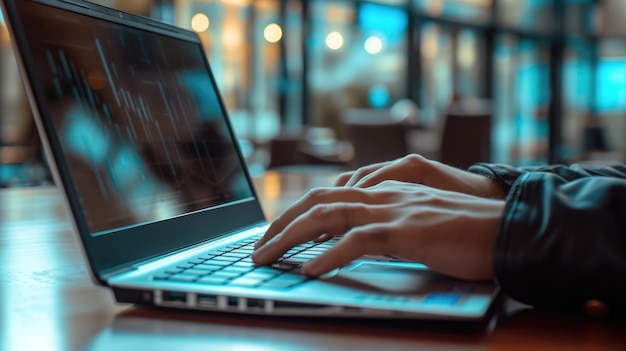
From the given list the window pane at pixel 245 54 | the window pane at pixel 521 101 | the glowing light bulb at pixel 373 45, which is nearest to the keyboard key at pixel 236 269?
the window pane at pixel 245 54

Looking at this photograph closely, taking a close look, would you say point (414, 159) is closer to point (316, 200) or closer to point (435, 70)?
point (316, 200)

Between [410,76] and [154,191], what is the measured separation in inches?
343

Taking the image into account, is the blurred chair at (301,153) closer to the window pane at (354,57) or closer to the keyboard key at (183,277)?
the window pane at (354,57)

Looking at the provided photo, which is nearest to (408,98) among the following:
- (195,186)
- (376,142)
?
(376,142)

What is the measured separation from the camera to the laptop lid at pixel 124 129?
577mm

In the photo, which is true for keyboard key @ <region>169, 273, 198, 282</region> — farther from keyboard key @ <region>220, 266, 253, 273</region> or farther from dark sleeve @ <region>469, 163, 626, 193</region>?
dark sleeve @ <region>469, 163, 626, 193</region>

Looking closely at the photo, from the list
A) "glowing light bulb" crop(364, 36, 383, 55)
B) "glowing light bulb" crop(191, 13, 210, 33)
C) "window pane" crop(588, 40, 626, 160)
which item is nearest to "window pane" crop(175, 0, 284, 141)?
"glowing light bulb" crop(191, 13, 210, 33)

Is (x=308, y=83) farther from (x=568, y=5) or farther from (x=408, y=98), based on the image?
(x=568, y=5)

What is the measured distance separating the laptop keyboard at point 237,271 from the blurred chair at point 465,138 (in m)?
3.74

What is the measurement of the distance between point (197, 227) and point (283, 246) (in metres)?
0.19

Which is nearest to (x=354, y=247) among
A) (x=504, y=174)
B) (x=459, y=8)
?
(x=504, y=174)

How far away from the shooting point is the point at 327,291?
50 cm

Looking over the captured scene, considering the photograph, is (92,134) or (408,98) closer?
(92,134)

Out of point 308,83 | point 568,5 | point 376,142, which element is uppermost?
point 568,5
